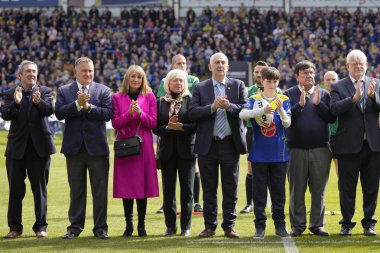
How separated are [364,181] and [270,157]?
1.29 meters

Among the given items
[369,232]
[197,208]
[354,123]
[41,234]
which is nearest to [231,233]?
[369,232]

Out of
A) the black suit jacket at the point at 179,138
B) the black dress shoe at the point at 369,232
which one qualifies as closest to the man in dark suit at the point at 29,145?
the black suit jacket at the point at 179,138

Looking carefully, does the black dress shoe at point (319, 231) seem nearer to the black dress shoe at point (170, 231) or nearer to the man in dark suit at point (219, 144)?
the man in dark suit at point (219, 144)

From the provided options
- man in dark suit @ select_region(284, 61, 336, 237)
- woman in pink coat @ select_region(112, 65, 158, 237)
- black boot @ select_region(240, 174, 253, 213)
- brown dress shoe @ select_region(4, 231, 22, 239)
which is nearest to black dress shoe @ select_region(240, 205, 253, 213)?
black boot @ select_region(240, 174, 253, 213)

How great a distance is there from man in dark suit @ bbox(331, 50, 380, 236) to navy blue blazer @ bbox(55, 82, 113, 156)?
9.20 ft

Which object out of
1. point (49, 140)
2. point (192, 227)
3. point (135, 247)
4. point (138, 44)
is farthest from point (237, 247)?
point (138, 44)

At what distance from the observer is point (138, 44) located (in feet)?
149

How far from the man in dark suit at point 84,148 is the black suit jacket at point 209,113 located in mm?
1082

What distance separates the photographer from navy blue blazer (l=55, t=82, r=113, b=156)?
11.2m

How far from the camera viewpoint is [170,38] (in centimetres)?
4556

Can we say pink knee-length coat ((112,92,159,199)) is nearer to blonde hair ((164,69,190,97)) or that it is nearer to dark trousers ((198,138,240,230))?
blonde hair ((164,69,190,97))

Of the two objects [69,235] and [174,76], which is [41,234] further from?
[174,76]

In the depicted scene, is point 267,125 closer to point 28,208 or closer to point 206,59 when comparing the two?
point 28,208

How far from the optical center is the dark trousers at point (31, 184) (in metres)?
11.6
